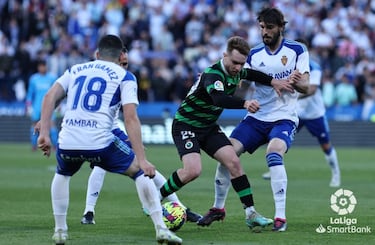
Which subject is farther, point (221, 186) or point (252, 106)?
point (221, 186)

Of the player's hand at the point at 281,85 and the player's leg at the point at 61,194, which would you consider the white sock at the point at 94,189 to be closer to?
the player's leg at the point at 61,194

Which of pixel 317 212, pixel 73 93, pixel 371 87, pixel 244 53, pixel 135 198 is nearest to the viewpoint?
pixel 73 93

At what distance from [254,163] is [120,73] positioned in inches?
566

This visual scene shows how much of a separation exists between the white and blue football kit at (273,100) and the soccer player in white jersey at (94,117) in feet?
8.71

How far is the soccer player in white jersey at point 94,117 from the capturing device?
385 inches

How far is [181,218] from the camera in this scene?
→ 37.3ft

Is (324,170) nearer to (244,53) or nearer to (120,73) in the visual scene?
(244,53)

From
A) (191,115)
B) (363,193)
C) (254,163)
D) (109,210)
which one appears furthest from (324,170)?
(191,115)

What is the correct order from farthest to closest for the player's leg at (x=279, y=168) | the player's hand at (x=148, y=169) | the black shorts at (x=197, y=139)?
the black shorts at (x=197, y=139), the player's leg at (x=279, y=168), the player's hand at (x=148, y=169)

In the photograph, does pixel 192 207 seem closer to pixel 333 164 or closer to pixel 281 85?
pixel 281 85

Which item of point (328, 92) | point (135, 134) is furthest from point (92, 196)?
point (328, 92)

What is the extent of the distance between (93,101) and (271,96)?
329cm

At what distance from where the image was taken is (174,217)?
11.3m

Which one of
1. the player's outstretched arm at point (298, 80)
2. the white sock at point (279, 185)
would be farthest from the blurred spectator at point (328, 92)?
the white sock at point (279, 185)
